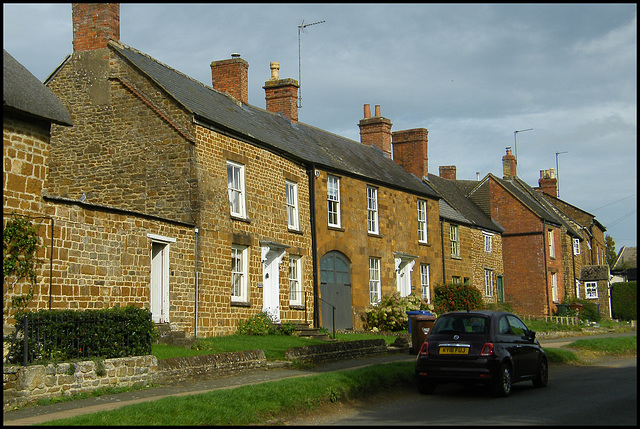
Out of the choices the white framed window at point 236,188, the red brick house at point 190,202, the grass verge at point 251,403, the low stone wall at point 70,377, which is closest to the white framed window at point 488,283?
the red brick house at point 190,202

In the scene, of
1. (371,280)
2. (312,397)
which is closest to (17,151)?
(312,397)

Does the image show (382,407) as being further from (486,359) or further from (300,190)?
(300,190)

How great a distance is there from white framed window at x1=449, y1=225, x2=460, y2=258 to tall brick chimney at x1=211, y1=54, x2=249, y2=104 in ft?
44.4

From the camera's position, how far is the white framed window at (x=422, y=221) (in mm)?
33875

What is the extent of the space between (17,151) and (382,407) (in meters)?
9.21

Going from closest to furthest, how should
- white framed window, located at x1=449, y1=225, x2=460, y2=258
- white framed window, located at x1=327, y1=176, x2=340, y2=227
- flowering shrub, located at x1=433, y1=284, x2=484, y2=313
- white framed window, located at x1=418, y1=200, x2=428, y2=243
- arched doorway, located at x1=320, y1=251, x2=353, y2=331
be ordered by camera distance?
arched doorway, located at x1=320, y1=251, x2=353, y2=331 < white framed window, located at x1=327, y1=176, x2=340, y2=227 < flowering shrub, located at x1=433, y1=284, x2=484, y2=313 < white framed window, located at x1=418, y1=200, x2=428, y2=243 < white framed window, located at x1=449, y1=225, x2=460, y2=258

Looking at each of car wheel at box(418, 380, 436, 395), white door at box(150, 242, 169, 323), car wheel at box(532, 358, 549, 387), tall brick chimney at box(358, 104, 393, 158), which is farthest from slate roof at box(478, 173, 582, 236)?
car wheel at box(418, 380, 436, 395)

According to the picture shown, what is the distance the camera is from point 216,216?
70.4 ft

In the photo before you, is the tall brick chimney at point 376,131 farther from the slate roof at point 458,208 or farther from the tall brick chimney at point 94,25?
the tall brick chimney at point 94,25

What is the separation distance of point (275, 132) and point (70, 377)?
15.7m

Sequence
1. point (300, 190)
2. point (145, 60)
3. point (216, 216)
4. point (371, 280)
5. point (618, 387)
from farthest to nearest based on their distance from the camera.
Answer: point (371, 280)
point (300, 190)
point (145, 60)
point (216, 216)
point (618, 387)

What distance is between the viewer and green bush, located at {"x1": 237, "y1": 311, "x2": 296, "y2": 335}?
72.7 ft

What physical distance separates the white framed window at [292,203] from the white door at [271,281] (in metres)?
1.86

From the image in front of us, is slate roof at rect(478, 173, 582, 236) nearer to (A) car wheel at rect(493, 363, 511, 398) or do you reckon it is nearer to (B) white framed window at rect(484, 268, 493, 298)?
(B) white framed window at rect(484, 268, 493, 298)
